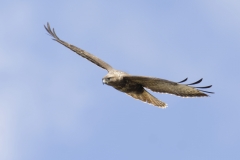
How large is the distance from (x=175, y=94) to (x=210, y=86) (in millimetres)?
1106

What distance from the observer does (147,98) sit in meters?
15.1

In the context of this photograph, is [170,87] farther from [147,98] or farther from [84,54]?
[84,54]

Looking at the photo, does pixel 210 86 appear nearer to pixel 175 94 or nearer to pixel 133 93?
pixel 175 94

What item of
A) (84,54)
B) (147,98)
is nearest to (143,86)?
(147,98)

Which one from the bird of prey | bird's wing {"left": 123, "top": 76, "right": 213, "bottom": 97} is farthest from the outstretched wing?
bird's wing {"left": 123, "top": 76, "right": 213, "bottom": 97}

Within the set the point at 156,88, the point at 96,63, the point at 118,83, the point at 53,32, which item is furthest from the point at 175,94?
the point at 53,32

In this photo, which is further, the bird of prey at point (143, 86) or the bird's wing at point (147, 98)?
the bird's wing at point (147, 98)

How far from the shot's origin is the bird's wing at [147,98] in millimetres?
14923

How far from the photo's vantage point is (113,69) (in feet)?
50.4

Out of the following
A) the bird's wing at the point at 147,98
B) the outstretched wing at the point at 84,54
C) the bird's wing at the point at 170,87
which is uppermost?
the outstretched wing at the point at 84,54

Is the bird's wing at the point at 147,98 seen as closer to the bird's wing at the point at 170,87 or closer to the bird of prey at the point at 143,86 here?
the bird of prey at the point at 143,86

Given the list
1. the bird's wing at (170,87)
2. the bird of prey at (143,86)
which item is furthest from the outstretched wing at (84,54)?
the bird's wing at (170,87)

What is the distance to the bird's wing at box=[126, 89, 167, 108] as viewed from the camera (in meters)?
14.9

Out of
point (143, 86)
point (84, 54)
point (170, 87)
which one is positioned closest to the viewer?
point (170, 87)
